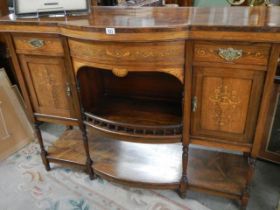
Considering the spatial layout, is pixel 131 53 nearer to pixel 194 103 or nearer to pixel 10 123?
pixel 194 103

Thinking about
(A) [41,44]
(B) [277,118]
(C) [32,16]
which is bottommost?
(B) [277,118]

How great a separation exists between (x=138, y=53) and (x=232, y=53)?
338 mm

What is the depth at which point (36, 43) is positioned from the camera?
1173 mm

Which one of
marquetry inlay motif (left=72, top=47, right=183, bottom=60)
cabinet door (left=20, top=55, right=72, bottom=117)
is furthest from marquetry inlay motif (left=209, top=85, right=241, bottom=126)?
cabinet door (left=20, top=55, right=72, bottom=117)

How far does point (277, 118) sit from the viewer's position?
1.41 meters

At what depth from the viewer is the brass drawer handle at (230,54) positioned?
92cm

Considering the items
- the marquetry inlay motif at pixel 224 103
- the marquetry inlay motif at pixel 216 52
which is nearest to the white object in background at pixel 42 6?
the marquetry inlay motif at pixel 216 52

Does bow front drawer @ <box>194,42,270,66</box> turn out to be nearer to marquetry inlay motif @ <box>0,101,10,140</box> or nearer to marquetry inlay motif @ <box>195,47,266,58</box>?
marquetry inlay motif @ <box>195,47,266,58</box>

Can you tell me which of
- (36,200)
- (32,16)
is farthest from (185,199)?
(32,16)

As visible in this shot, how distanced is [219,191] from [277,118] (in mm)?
511

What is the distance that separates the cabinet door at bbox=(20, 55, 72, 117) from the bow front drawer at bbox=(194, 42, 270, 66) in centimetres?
62

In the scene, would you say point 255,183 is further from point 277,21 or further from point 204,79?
point 277,21

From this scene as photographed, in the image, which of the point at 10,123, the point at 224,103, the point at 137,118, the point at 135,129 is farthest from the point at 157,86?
the point at 10,123

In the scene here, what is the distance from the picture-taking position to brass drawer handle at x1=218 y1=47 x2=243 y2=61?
36.2 inches
